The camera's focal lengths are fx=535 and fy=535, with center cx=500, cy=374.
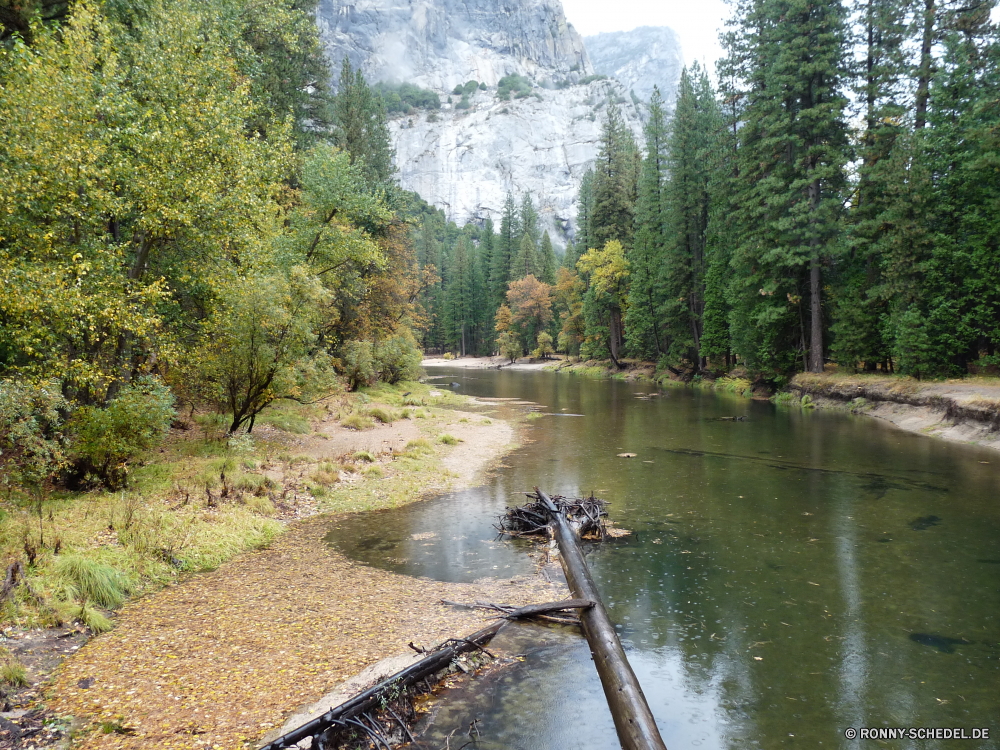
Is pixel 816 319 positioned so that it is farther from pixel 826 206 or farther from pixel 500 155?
pixel 500 155

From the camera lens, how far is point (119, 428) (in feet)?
30.5

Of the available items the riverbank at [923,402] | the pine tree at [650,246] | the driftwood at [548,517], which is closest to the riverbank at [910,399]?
the riverbank at [923,402]

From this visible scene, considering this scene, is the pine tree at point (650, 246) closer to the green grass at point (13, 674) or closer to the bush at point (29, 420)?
the bush at point (29, 420)

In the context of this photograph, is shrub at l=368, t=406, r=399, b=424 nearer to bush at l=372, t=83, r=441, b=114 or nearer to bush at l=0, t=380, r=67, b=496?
bush at l=0, t=380, r=67, b=496

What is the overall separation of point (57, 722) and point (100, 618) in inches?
77.0

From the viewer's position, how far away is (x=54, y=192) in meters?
8.64

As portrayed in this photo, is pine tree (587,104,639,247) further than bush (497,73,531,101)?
No

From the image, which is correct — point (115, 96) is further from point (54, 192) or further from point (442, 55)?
point (442, 55)

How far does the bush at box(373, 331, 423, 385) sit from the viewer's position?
31406 millimetres

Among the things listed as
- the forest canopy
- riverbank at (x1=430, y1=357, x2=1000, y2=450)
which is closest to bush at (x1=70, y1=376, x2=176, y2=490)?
the forest canopy

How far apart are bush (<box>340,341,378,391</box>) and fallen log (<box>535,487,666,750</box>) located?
20.9 metres

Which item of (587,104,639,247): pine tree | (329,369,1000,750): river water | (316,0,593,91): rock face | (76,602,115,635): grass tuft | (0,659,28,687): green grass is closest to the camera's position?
(0,659,28,687): green grass

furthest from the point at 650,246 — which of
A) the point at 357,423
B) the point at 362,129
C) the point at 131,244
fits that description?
the point at 131,244

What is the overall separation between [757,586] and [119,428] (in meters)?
10.6
